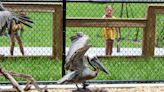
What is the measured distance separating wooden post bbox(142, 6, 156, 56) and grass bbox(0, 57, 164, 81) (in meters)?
0.22

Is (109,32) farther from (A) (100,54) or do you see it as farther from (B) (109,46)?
(A) (100,54)

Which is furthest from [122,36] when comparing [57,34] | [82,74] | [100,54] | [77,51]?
[77,51]

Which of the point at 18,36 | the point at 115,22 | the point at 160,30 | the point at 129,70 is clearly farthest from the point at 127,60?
the point at 160,30

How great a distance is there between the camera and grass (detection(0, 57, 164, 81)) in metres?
10.2

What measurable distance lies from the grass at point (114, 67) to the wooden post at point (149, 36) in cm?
22

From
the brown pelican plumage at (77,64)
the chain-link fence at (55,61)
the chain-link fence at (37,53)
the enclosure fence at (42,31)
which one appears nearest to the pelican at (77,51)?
the brown pelican plumage at (77,64)

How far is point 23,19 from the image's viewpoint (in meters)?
6.49

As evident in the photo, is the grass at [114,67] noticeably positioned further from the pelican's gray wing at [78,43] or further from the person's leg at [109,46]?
the pelican's gray wing at [78,43]

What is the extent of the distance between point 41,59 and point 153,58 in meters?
2.00

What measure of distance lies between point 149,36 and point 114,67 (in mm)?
849

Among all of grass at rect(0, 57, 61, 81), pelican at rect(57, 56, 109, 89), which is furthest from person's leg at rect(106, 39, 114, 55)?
pelican at rect(57, 56, 109, 89)

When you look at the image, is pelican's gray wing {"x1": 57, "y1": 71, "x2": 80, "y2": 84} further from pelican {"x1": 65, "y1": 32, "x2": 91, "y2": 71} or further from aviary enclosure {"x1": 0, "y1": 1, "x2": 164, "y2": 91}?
aviary enclosure {"x1": 0, "y1": 1, "x2": 164, "y2": 91}

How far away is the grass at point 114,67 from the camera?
10164mm

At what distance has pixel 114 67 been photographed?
1069 cm
